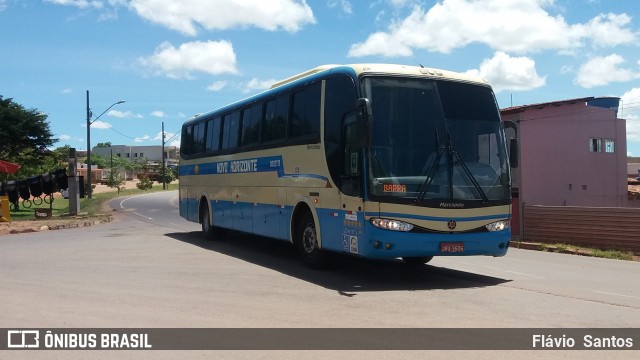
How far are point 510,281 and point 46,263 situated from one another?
29.1ft

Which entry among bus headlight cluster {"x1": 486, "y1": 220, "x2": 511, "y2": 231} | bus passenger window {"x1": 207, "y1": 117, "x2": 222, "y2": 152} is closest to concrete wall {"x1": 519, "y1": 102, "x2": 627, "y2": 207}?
bus passenger window {"x1": 207, "y1": 117, "x2": 222, "y2": 152}

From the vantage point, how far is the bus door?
9.34 m

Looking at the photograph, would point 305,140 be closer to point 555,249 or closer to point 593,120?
point 555,249

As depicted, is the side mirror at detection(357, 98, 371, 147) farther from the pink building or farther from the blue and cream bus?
the pink building

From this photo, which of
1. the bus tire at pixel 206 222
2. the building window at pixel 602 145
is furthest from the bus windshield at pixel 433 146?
the building window at pixel 602 145

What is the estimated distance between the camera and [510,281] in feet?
33.7

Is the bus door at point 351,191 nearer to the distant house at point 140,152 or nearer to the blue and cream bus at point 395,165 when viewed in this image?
the blue and cream bus at point 395,165

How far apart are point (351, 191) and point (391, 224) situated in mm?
838

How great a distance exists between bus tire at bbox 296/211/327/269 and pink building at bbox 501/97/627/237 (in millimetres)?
13395

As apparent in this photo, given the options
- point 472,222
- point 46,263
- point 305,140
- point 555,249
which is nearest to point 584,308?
point 472,222

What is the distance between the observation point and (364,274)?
1087cm

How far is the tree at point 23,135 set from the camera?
177 feet

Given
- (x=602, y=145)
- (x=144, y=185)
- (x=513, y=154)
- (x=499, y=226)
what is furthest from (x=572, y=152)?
(x=144, y=185)

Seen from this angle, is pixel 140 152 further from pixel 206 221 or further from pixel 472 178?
pixel 472 178
